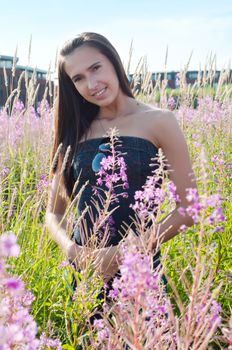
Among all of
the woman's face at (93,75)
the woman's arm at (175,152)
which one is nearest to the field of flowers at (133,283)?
the woman's arm at (175,152)

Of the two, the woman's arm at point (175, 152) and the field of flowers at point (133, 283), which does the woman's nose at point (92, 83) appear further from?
the field of flowers at point (133, 283)

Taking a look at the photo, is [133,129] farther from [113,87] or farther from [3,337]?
[3,337]

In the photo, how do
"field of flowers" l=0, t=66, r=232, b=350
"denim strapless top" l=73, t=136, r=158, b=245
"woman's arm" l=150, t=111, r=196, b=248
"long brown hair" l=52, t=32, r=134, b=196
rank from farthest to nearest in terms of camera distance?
"long brown hair" l=52, t=32, r=134, b=196 → "denim strapless top" l=73, t=136, r=158, b=245 → "woman's arm" l=150, t=111, r=196, b=248 → "field of flowers" l=0, t=66, r=232, b=350

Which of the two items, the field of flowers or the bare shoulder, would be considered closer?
the field of flowers

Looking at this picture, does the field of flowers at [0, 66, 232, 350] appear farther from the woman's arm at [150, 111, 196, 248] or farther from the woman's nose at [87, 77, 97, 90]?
the woman's nose at [87, 77, 97, 90]

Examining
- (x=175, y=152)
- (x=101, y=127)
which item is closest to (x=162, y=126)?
(x=175, y=152)

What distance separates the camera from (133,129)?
249 centimetres

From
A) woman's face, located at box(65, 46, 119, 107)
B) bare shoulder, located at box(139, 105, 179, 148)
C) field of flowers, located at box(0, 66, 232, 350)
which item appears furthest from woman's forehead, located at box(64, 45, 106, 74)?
field of flowers, located at box(0, 66, 232, 350)

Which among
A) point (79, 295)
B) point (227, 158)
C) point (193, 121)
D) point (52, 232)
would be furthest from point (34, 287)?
point (193, 121)

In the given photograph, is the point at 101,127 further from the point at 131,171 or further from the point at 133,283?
the point at 133,283

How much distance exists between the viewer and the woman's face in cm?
245

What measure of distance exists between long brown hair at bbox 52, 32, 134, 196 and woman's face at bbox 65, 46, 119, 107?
49mm

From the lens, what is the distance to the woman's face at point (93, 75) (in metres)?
2.45

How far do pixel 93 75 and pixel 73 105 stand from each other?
1.18 feet
